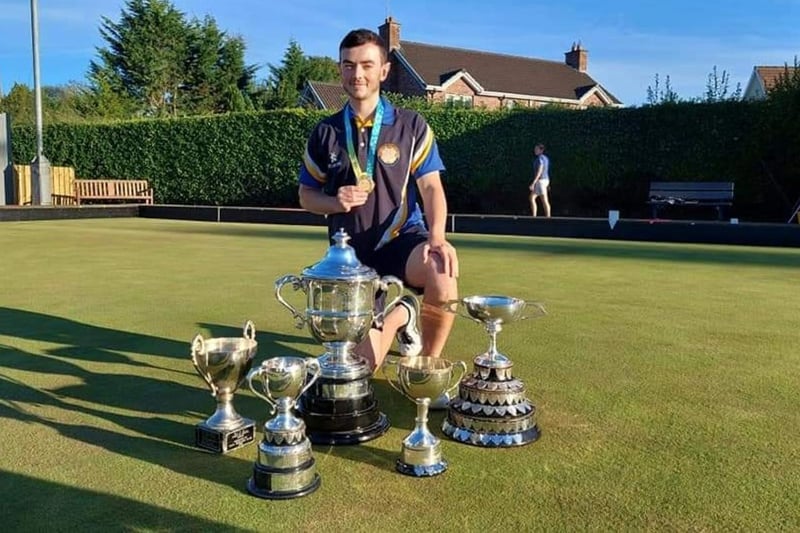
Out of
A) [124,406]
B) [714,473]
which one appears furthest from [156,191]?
[714,473]

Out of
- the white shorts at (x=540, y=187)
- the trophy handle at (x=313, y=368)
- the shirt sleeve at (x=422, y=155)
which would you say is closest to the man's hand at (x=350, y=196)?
the shirt sleeve at (x=422, y=155)

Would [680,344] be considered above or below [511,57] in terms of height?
below

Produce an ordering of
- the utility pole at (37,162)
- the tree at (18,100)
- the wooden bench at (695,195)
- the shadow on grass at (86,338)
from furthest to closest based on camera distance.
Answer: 1. the tree at (18,100)
2. the utility pole at (37,162)
3. the wooden bench at (695,195)
4. the shadow on grass at (86,338)

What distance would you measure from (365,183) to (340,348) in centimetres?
76

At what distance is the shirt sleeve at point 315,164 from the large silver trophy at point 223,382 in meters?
0.94

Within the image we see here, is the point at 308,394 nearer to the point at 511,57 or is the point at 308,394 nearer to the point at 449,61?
the point at 449,61

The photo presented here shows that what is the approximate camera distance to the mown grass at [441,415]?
165 cm

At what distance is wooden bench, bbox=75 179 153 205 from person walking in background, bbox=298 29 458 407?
55.3ft

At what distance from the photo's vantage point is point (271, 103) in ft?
138

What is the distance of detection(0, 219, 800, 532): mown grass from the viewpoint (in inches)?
65.0

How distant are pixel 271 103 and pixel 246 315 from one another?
131ft

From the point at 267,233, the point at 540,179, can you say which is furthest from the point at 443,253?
the point at 540,179

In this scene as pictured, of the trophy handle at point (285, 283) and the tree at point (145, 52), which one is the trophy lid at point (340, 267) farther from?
the tree at point (145, 52)

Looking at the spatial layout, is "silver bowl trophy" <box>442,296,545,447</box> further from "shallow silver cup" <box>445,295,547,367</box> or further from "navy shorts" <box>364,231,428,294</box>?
"navy shorts" <box>364,231,428,294</box>
